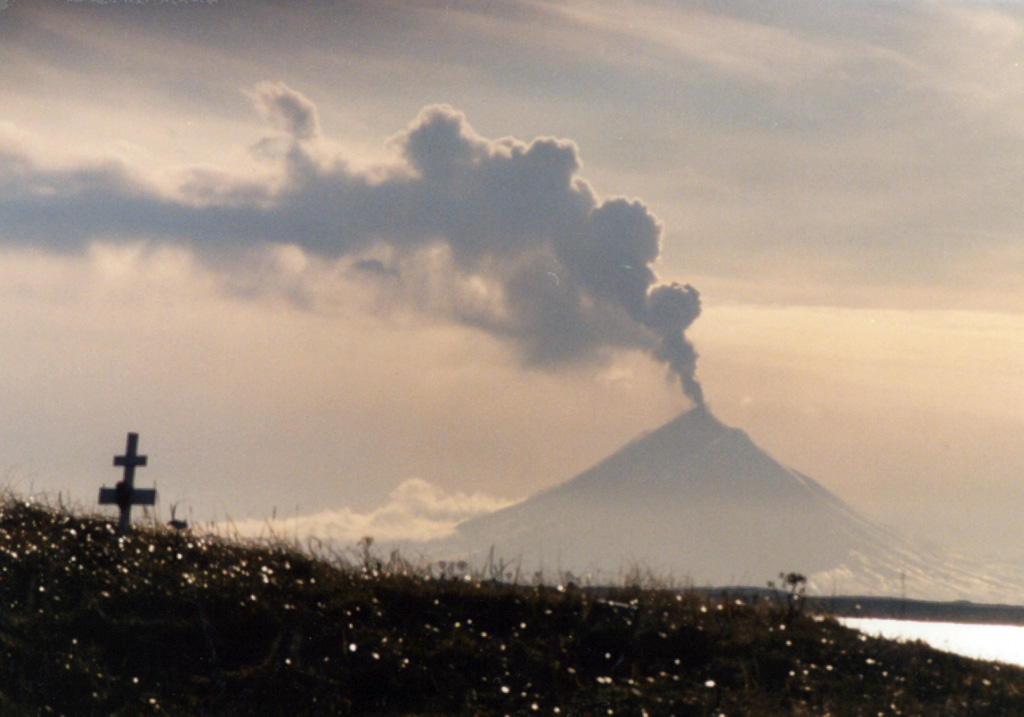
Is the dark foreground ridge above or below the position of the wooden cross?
below

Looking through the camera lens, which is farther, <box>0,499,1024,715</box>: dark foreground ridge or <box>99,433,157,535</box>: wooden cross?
<box>99,433,157,535</box>: wooden cross

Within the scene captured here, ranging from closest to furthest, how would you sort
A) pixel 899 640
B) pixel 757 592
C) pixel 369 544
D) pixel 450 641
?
pixel 450 641, pixel 899 640, pixel 757 592, pixel 369 544

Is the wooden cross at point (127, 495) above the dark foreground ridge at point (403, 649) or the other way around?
above

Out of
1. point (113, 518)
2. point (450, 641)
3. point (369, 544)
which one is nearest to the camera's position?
point (450, 641)

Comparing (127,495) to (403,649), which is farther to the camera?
(127,495)

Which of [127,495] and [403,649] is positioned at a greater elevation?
[127,495]

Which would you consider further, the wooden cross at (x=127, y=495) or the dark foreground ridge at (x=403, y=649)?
the wooden cross at (x=127, y=495)

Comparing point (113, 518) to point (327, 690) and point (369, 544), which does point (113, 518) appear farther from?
point (327, 690)

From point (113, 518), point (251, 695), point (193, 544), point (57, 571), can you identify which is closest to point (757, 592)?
point (251, 695)
